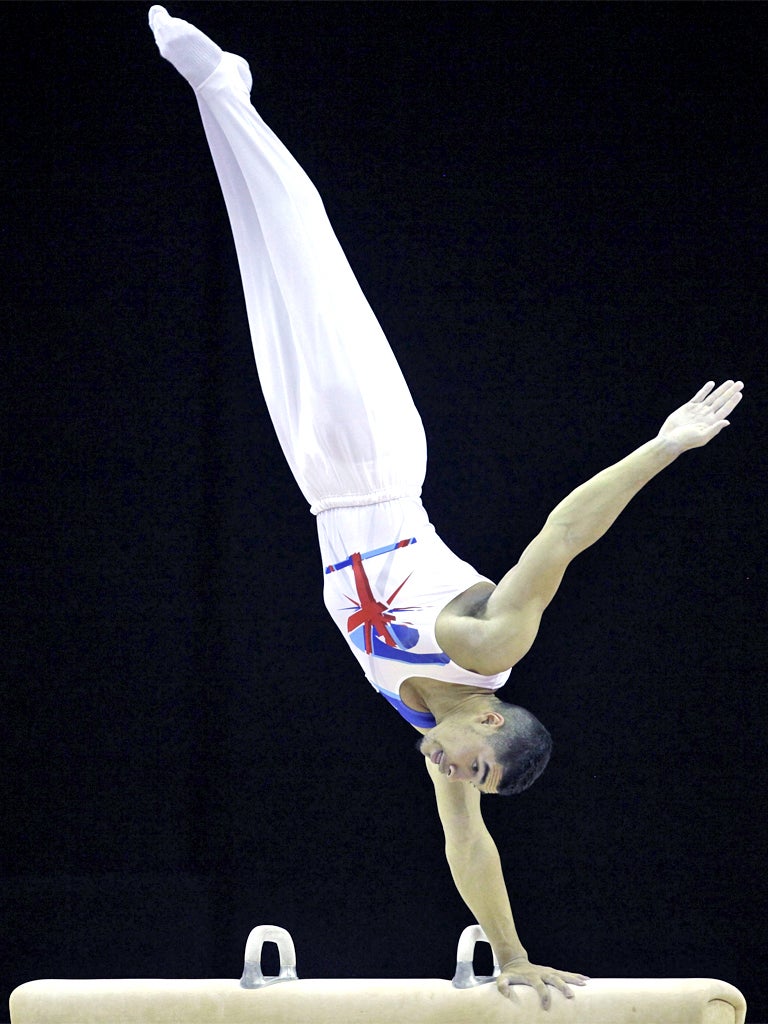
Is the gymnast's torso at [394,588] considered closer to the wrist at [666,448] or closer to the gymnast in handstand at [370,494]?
the gymnast in handstand at [370,494]

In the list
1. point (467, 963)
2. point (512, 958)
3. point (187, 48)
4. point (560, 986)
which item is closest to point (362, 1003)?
point (467, 963)

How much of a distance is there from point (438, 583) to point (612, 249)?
93.6 inches

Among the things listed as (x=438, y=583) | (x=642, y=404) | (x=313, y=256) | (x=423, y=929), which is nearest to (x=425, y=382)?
(x=642, y=404)

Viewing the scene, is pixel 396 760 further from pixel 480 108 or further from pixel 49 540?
pixel 480 108

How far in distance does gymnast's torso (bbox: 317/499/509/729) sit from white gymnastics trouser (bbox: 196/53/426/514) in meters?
0.08

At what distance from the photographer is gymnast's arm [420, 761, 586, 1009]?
3457 mm

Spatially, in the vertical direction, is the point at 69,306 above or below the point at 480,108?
below

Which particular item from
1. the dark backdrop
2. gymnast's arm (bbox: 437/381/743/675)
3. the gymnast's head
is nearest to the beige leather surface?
the gymnast's head

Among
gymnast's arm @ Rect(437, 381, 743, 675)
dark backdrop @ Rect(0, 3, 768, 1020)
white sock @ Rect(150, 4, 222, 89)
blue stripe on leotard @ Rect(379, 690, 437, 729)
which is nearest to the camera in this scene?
gymnast's arm @ Rect(437, 381, 743, 675)

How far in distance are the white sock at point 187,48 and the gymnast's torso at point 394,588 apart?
145 cm

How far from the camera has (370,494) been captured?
3791 millimetres

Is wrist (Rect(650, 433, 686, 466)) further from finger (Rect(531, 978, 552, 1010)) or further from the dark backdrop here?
the dark backdrop

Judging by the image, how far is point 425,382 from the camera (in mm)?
5371

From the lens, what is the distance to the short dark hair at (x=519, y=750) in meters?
3.32
